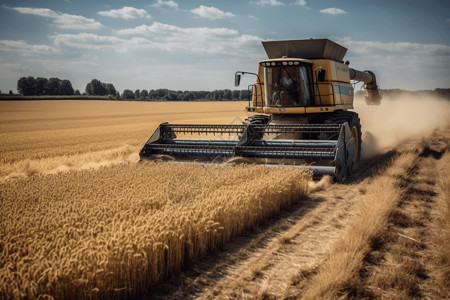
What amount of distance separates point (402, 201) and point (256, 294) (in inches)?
159

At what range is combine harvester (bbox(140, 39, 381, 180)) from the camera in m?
7.71

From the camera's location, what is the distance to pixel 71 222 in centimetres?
364

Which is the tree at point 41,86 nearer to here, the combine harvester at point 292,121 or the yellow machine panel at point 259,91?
the combine harvester at point 292,121

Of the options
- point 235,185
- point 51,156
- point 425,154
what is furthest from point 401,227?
point 51,156

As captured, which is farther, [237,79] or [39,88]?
[39,88]

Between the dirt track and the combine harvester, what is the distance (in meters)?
1.55

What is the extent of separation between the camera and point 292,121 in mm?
9312

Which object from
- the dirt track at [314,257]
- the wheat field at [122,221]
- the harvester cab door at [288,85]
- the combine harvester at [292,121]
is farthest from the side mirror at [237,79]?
the dirt track at [314,257]

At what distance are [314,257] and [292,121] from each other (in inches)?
227

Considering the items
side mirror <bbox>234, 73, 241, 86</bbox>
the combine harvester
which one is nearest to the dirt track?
the combine harvester

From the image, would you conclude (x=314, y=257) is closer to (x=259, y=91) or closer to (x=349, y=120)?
(x=349, y=120)

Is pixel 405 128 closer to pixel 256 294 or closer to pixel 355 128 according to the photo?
pixel 355 128

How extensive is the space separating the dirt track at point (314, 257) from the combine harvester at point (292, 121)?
5.09ft

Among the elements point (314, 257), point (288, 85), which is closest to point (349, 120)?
point (288, 85)
